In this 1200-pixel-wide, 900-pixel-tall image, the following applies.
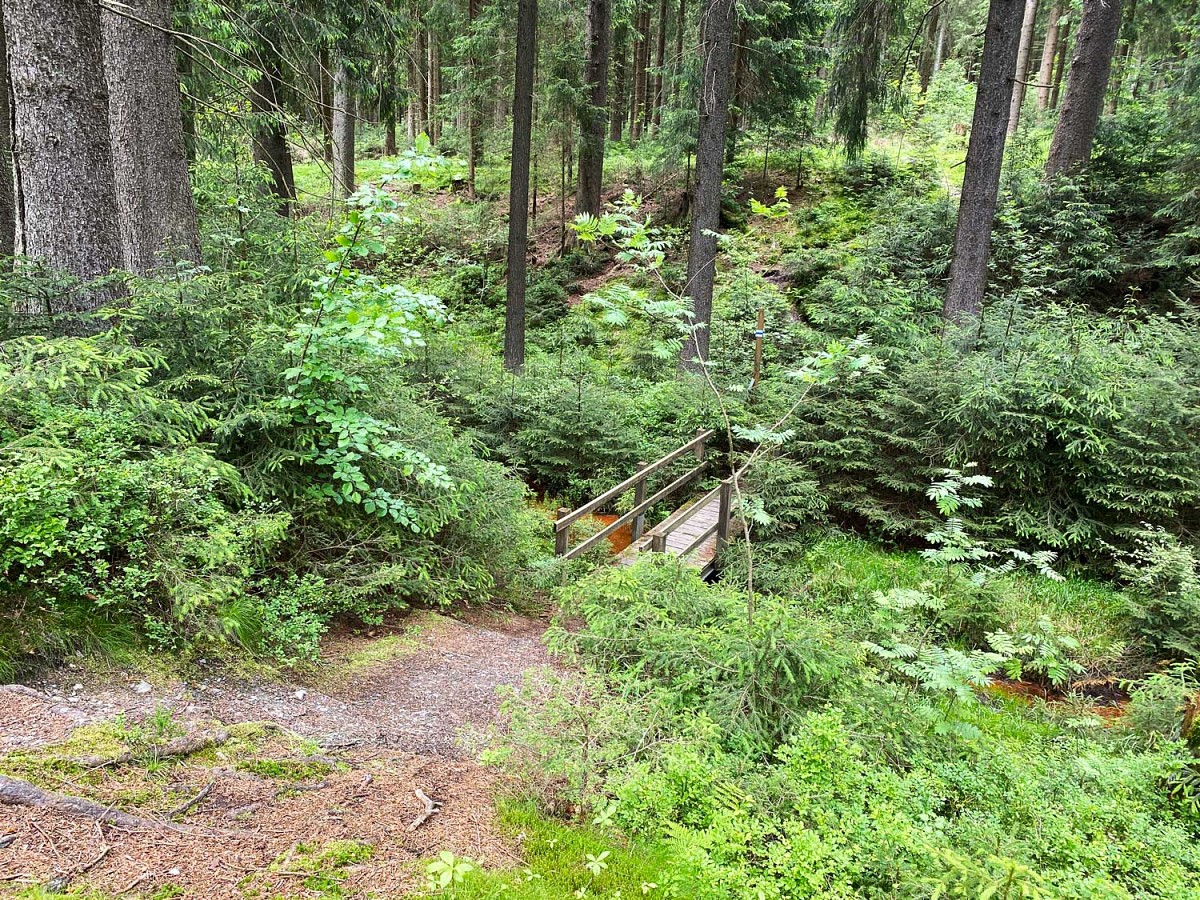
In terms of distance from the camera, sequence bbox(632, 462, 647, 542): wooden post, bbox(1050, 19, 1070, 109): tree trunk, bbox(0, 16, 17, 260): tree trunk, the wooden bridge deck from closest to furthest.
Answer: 1. bbox(0, 16, 17, 260): tree trunk
2. the wooden bridge deck
3. bbox(632, 462, 647, 542): wooden post
4. bbox(1050, 19, 1070, 109): tree trunk

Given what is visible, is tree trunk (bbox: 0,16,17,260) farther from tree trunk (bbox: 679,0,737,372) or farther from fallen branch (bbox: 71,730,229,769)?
tree trunk (bbox: 679,0,737,372)

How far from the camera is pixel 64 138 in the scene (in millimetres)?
4789

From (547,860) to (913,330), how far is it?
10.2m

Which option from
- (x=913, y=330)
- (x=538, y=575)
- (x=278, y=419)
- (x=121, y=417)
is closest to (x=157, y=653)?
(x=121, y=417)

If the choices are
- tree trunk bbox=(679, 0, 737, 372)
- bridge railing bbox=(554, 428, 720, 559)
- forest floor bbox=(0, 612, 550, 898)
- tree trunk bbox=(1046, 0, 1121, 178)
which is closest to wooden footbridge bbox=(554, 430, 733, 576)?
bridge railing bbox=(554, 428, 720, 559)

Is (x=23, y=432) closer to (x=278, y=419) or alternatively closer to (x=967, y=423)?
(x=278, y=419)

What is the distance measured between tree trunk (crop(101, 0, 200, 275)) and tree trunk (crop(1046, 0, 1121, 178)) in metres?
16.1

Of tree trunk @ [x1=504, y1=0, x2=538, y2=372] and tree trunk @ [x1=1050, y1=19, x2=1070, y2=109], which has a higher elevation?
tree trunk @ [x1=1050, y1=19, x2=1070, y2=109]

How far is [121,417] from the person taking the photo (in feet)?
12.5

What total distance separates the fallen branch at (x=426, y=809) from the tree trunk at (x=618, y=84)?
76.7 feet

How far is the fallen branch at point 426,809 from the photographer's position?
2775mm

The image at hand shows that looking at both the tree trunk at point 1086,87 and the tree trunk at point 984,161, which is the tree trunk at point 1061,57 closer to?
the tree trunk at point 1086,87

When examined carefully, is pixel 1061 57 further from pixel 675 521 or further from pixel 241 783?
pixel 241 783

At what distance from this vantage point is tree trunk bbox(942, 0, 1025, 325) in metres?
10.3
